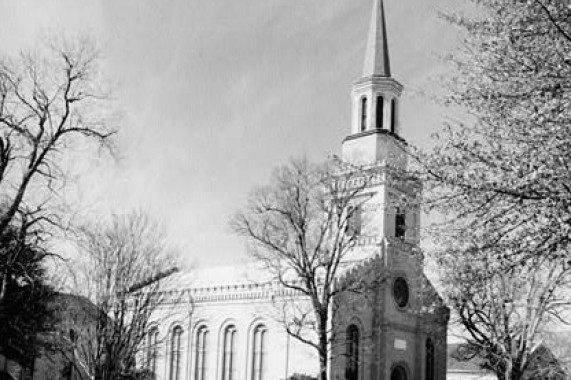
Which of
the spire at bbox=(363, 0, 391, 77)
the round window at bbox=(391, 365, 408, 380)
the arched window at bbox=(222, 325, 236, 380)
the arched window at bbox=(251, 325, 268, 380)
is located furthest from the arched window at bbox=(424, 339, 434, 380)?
the spire at bbox=(363, 0, 391, 77)

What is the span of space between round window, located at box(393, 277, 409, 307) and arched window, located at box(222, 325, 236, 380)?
1135 centimetres

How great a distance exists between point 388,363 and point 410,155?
34.6 m

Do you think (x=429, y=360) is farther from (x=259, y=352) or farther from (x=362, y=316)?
(x=259, y=352)

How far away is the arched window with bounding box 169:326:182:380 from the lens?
53.0 metres

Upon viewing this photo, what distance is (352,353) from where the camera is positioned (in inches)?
1699

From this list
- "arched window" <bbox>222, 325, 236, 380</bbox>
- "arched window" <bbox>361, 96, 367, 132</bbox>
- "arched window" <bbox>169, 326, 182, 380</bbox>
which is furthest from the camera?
"arched window" <bbox>169, 326, 182, 380</bbox>

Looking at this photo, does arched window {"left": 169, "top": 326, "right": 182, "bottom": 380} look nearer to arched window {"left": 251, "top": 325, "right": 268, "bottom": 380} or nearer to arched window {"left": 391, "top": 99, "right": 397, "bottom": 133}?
arched window {"left": 251, "top": 325, "right": 268, "bottom": 380}

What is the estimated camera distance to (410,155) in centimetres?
1235

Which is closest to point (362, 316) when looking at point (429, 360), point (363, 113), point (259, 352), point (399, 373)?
point (399, 373)

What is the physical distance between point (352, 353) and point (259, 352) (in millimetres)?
6879

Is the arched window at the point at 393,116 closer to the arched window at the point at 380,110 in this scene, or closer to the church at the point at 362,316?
the church at the point at 362,316

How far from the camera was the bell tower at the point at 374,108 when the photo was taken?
154 feet

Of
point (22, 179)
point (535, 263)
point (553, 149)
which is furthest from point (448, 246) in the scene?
point (22, 179)

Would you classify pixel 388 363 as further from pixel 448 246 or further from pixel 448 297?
pixel 448 246
